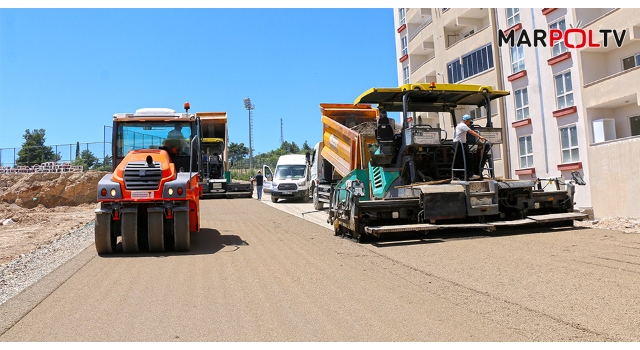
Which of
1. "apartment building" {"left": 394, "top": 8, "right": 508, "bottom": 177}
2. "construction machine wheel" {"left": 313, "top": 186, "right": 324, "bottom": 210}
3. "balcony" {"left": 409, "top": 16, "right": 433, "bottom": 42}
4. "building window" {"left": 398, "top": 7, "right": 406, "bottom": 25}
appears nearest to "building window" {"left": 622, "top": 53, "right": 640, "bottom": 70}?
"apartment building" {"left": 394, "top": 8, "right": 508, "bottom": 177}

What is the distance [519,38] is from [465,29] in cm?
696

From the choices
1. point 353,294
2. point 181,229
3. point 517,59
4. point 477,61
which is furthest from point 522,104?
point 353,294

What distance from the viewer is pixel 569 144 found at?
21391mm

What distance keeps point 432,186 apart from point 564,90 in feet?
50.1

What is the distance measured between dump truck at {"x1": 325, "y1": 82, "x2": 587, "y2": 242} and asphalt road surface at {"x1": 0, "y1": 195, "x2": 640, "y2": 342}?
595 millimetres

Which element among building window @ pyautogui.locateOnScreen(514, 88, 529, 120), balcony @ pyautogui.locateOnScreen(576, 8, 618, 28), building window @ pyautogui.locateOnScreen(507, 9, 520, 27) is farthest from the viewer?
building window @ pyautogui.locateOnScreen(507, 9, 520, 27)

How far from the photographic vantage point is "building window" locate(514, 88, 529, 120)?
23859mm

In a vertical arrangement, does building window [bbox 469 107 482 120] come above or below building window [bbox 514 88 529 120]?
below

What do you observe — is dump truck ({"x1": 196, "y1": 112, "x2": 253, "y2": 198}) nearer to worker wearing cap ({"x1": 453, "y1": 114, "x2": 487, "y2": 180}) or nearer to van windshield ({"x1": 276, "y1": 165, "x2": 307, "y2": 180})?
van windshield ({"x1": 276, "y1": 165, "x2": 307, "y2": 180})

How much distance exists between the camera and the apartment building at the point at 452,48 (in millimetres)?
25641

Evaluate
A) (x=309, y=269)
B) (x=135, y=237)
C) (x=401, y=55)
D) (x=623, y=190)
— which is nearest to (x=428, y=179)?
(x=309, y=269)

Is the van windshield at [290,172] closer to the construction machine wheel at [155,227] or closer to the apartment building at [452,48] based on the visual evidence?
the apartment building at [452,48]

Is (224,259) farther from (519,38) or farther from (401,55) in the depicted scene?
(401,55)

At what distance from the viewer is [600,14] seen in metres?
20.5
